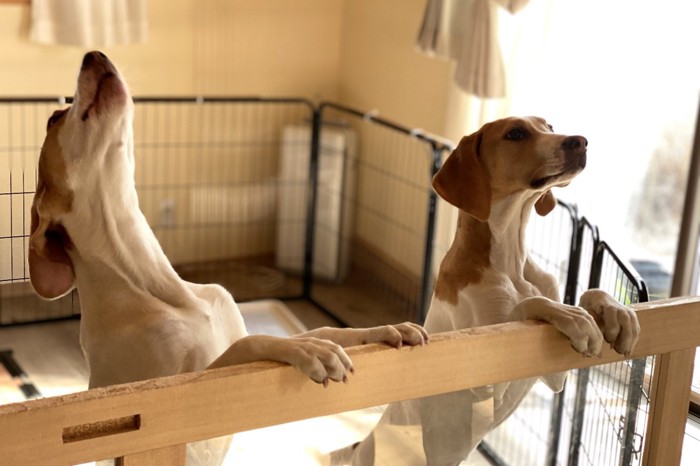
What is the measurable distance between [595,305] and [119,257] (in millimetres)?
759

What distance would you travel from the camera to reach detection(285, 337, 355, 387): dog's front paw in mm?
1186

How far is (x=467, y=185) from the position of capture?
1.69 metres

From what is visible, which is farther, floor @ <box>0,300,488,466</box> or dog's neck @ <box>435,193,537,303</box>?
dog's neck @ <box>435,193,537,303</box>

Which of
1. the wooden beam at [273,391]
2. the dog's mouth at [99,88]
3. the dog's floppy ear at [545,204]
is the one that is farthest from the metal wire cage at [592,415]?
the dog's mouth at [99,88]

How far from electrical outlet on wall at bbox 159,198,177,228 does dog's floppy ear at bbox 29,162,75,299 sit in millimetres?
3025

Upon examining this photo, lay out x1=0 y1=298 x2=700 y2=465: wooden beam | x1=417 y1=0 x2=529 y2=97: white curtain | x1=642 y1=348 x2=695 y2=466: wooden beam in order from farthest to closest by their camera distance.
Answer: x1=417 y1=0 x2=529 y2=97: white curtain, x1=642 y1=348 x2=695 y2=466: wooden beam, x1=0 y1=298 x2=700 y2=465: wooden beam

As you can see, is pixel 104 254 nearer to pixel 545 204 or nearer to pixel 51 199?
pixel 51 199

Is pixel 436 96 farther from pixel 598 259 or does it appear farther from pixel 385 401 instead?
A: pixel 385 401

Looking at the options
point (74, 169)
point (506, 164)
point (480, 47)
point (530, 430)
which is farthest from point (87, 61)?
point (480, 47)

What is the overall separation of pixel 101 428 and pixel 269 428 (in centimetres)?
24

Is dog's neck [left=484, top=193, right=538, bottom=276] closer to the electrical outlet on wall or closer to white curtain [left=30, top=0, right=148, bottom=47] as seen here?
white curtain [left=30, top=0, right=148, bottom=47]

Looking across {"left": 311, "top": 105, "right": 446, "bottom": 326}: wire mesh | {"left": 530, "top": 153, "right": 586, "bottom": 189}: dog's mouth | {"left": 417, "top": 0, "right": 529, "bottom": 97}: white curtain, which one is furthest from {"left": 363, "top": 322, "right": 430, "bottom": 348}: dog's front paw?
{"left": 311, "top": 105, "right": 446, "bottom": 326}: wire mesh

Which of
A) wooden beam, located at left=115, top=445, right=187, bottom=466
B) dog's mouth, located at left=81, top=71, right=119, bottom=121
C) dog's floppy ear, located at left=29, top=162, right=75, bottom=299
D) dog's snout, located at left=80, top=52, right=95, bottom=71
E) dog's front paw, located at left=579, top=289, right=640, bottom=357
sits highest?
dog's snout, located at left=80, top=52, right=95, bottom=71

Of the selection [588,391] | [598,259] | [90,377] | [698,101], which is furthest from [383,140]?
[90,377]
